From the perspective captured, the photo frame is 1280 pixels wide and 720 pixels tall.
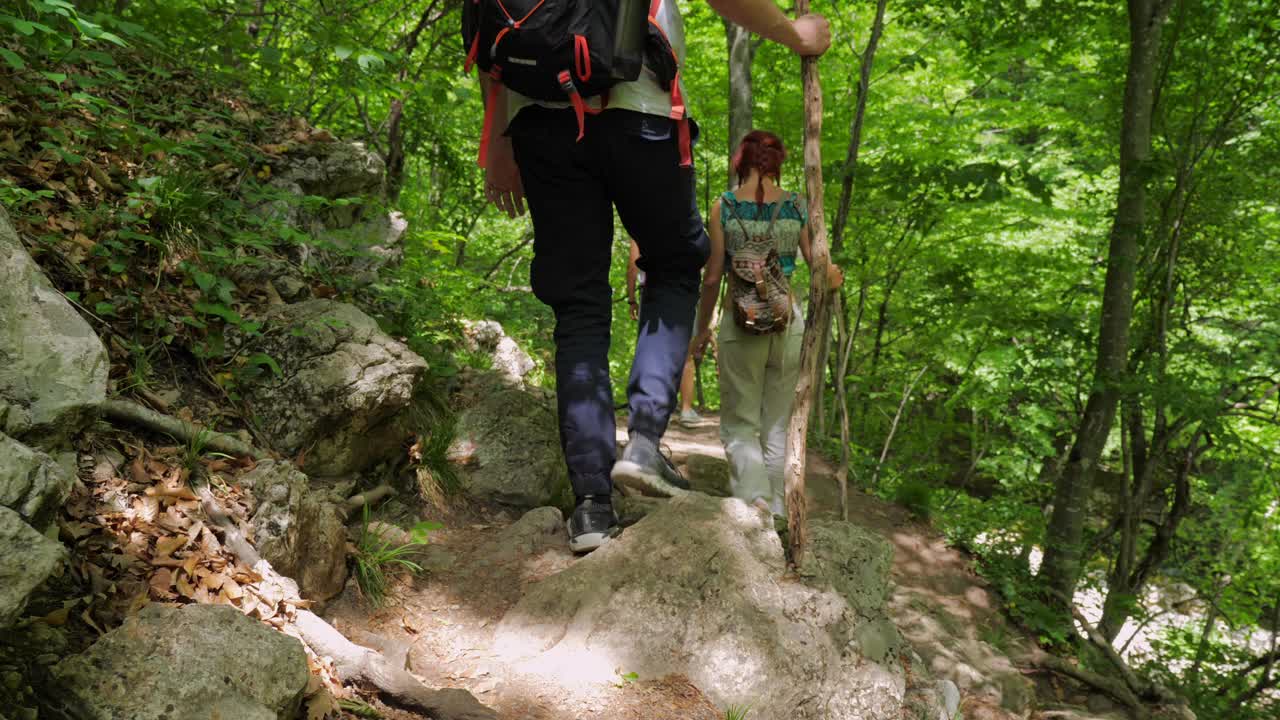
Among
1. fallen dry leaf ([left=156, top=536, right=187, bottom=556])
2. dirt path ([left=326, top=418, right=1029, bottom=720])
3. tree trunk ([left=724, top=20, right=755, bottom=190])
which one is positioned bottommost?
dirt path ([left=326, top=418, right=1029, bottom=720])

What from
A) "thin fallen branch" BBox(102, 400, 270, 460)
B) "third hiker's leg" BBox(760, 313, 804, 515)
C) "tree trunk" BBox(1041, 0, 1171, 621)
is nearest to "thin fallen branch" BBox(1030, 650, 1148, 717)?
"tree trunk" BBox(1041, 0, 1171, 621)

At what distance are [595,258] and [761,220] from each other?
1.36m

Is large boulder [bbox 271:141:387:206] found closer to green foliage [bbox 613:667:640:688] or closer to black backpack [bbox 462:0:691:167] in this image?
black backpack [bbox 462:0:691:167]

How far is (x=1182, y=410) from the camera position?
480cm

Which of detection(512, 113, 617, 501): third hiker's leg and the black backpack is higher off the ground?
the black backpack

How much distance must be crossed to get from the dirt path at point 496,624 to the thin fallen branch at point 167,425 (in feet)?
2.17

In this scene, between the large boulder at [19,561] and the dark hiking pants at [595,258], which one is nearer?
the large boulder at [19,561]

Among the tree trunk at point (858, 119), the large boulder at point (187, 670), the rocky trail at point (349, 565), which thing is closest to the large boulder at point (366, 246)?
the rocky trail at point (349, 565)

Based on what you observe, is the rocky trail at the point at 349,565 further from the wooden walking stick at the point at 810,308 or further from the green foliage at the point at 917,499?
the green foliage at the point at 917,499

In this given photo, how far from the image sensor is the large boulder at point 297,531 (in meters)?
2.21

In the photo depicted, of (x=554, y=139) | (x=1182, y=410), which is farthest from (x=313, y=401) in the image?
(x=1182, y=410)

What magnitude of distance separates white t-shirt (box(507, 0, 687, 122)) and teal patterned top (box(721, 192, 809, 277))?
4.16 ft

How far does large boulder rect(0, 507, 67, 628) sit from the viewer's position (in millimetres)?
1270

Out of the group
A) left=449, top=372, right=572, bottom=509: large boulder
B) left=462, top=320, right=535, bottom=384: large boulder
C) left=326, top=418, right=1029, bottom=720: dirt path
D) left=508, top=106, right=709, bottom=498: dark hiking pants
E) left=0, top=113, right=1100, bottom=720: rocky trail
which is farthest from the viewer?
left=462, top=320, right=535, bottom=384: large boulder
